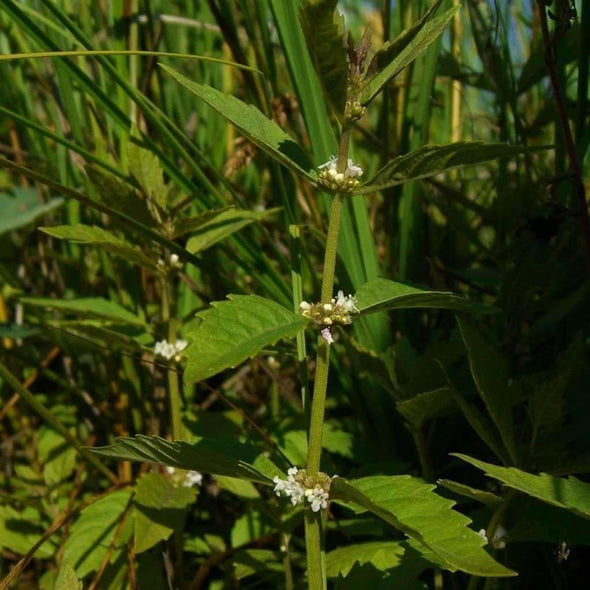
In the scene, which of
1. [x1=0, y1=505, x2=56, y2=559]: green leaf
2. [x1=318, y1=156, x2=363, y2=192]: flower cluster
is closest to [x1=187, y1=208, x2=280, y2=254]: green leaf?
[x1=318, y1=156, x2=363, y2=192]: flower cluster

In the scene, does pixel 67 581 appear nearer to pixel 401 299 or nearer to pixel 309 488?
pixel 309 488

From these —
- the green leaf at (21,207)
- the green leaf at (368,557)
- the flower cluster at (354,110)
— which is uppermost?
the flower cluster at (354,110)

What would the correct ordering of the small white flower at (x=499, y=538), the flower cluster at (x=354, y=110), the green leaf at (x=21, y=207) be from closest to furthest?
the flower cluster at (x=354, y=110), the small white flower at (x=499, y=538), the green leaf at (x=21, y=207)

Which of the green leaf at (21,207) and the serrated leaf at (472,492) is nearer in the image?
the serrated leaf at (472,492)

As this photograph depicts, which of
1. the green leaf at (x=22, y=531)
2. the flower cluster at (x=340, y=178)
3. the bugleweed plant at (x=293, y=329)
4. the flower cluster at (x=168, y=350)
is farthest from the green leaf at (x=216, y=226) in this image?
the green leaf at (x=22, y=531)

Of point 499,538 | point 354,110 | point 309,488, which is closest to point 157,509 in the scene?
point 309,488

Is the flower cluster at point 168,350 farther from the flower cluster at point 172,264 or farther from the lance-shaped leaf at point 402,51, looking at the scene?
the lance-shaped leaf at point 402,51

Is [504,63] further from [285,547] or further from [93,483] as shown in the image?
[93,483]
